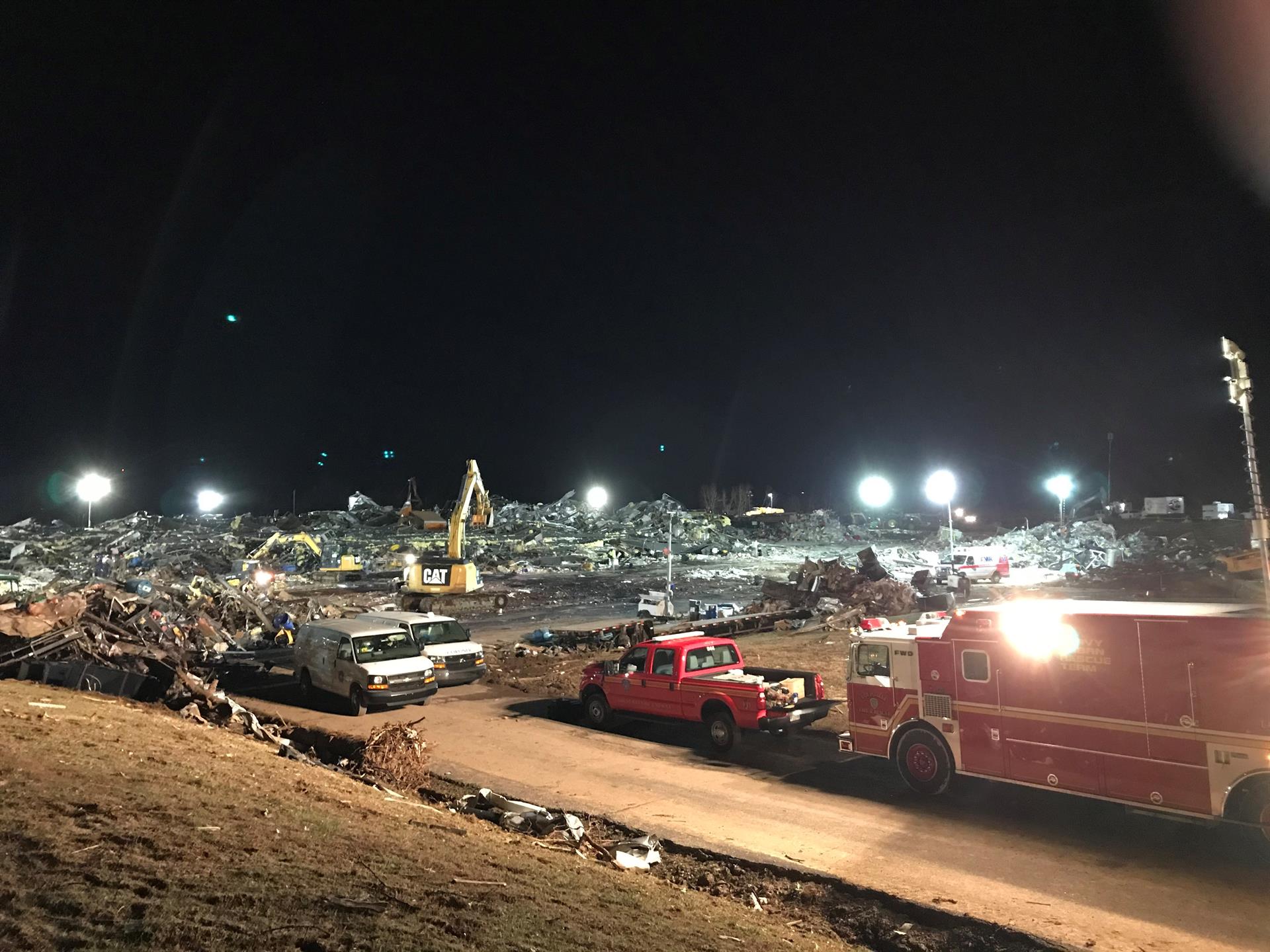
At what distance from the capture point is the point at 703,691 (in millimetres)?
13297

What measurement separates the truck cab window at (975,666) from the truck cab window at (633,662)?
19.5 feet

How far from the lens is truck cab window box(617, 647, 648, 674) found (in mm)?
14546

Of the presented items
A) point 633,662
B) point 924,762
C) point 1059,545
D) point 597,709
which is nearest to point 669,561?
point 597,709

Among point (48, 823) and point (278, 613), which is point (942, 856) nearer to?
point (48, 823)

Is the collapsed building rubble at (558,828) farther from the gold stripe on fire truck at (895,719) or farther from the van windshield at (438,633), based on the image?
the van windshield at (438,633)

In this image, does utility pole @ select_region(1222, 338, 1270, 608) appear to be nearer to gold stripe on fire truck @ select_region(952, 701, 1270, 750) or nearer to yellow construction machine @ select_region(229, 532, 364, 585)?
gold stripe on fire truck @ select_region(952, 701, 1270, 750)

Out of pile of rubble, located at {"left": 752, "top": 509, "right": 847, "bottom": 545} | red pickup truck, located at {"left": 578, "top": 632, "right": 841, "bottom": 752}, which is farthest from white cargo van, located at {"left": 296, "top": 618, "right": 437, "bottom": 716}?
pile of rubble, located at {"left": 752, "top": 509, "right": 847, "bottom": 545}

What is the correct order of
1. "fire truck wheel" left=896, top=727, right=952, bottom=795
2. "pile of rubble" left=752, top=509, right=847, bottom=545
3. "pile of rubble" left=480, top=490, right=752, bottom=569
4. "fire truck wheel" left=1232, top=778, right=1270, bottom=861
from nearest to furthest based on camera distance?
"fire truck wheel" left=1232, top=778, right=1270, bottom=861 < "fire truck wheel" left=896, top=727, right=952, bottom=795 < "pile of rubble" left=480, top=490, right=752, bottom=569 < "pile of rubble" left=752, top=509, right=847, bottom=545

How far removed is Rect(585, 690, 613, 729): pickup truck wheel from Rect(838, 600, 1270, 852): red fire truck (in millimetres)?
5010

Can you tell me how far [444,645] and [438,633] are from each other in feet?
1.40

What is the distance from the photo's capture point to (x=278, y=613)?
1041 inches

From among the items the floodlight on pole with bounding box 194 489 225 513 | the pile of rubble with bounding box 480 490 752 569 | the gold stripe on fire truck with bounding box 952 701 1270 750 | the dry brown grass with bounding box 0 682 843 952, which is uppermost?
the floodlight on pole with bounding box 194 489 225 513

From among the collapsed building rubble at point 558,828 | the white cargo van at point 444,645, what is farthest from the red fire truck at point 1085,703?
the white cargo van at point 444,645

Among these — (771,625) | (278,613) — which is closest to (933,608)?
(771,625)
